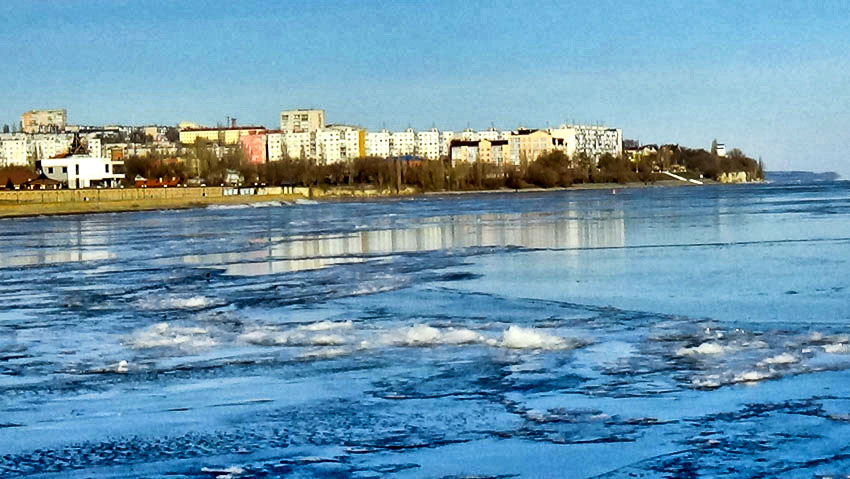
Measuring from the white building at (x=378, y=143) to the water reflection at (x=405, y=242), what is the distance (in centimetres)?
13565

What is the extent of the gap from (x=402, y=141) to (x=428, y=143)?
3.63m

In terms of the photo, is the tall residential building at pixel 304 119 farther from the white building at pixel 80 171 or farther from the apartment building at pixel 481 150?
the white building at pixel 80 171

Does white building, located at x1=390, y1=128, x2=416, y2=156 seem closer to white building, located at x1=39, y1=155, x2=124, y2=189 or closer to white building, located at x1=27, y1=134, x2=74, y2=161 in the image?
white building, located at x1=27, y1=134, x2=74, y2=161

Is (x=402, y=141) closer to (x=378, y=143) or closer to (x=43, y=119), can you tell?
(x=378, y=143)

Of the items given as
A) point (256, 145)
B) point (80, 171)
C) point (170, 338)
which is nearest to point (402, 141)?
point (256, 145)

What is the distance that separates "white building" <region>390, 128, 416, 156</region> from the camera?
168 metres

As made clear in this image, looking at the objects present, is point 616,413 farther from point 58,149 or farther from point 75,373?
point 58,149

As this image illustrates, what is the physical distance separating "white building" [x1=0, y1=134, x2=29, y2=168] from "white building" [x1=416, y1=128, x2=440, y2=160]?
5033 centimetres

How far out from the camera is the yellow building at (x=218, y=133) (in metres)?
146

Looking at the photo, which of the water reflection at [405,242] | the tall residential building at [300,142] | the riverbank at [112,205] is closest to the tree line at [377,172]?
the riverbank at [112,205]

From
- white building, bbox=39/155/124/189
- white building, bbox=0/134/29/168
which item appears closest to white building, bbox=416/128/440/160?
white building, bbox=0/134/29/168

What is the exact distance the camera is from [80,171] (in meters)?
76.2

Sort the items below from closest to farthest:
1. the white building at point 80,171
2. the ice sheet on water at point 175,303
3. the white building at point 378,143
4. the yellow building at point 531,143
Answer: the ice sheet on water at point 175,303 → the white building at point 80,171 → the yellow building at point 531,143 → the white building at point 378,143

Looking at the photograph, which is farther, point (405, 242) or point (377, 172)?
point (377, 172)
